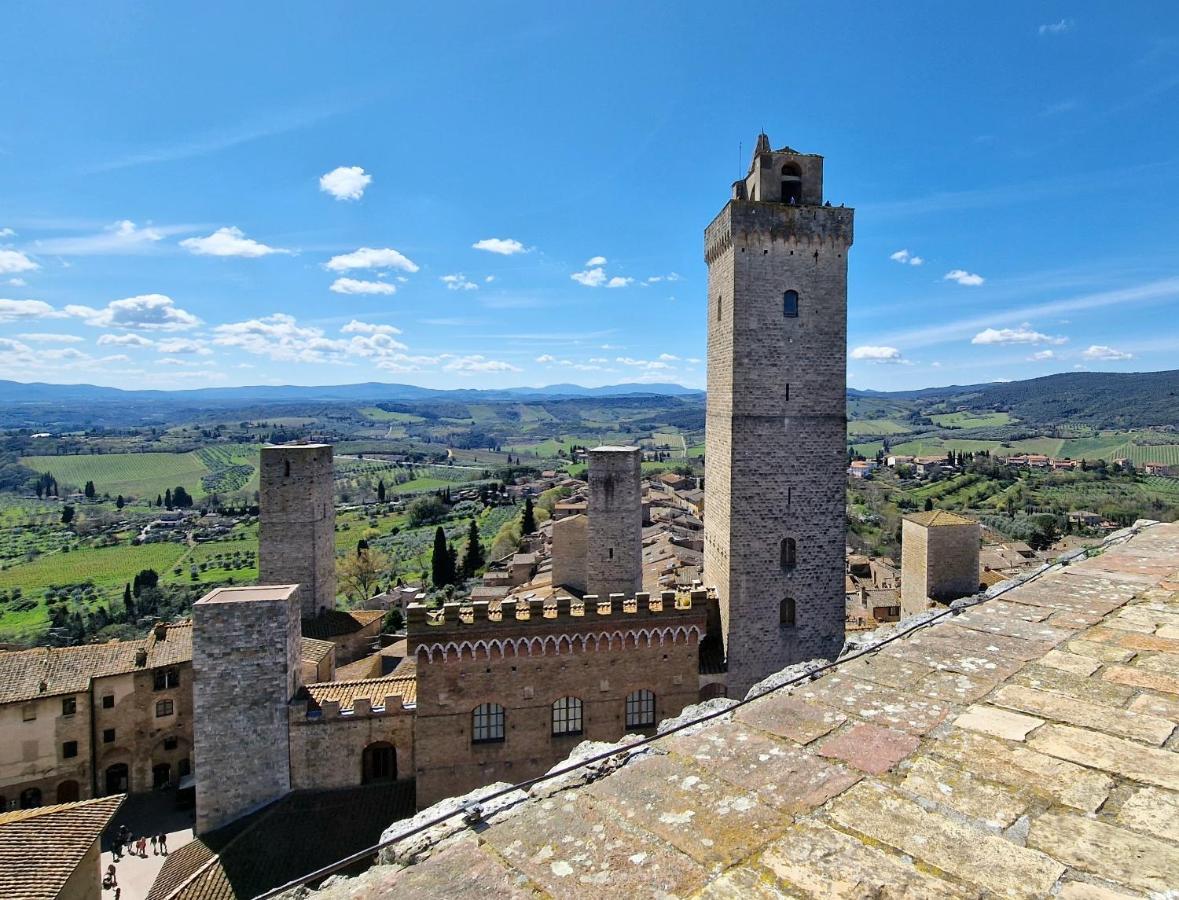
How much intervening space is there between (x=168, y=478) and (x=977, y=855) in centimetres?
19821

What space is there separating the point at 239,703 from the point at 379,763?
12.7ft

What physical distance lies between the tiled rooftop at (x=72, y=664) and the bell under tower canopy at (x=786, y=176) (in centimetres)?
2521

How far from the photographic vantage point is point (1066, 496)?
294ft

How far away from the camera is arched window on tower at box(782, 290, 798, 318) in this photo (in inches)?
755

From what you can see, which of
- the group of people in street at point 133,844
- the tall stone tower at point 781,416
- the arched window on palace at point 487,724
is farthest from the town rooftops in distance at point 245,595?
the tall stone tower at point 781,416

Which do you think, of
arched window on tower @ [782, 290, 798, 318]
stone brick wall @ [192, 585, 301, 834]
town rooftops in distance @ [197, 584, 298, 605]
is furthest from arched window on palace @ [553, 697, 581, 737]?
arched window on tower @ [782, 290, 798, 318]

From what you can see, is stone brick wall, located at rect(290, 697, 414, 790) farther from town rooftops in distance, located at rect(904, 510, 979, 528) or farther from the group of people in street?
town rooftops in distance, located at rect(904, 510, 979, 528)

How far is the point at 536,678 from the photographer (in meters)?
17.4

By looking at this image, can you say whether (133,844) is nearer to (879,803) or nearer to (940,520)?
(879,803)

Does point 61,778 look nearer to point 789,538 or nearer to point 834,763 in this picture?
point 789,538

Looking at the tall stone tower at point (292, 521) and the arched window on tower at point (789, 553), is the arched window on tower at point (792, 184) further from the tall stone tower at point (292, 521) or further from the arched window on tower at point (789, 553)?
the tall stone tower at point (292, 521)

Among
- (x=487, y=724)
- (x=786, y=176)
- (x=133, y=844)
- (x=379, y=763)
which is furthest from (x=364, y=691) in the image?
(x=786, y=176)

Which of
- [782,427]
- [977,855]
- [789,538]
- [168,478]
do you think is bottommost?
[168,478]

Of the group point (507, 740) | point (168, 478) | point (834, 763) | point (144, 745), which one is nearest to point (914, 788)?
point (834, 763)
